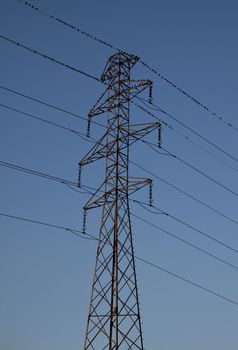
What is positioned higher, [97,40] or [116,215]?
[97,40]

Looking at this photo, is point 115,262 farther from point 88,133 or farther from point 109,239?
point 88,133

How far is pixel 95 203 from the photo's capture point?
23031 mm

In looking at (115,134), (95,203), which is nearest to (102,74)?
(115,134)

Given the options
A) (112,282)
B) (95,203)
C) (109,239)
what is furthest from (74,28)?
(112,282)

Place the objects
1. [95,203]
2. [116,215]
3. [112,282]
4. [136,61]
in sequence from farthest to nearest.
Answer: [136,61], [95,203], [116,215], [112,282]

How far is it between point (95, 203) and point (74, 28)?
26.1ft

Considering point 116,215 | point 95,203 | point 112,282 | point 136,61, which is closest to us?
point 112,282

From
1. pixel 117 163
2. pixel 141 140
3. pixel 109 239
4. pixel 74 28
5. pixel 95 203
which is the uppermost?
pixel 74 28

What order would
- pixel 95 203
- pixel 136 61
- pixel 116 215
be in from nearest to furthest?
pixel 116 215
pixel 95 203
pixel 136 61

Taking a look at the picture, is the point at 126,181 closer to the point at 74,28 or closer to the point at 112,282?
the point at 112,282

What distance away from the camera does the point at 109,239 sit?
21391 mm

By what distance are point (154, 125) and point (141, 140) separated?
1.16m

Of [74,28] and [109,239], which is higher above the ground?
[74,28]

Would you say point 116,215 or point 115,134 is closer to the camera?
point 116,215
